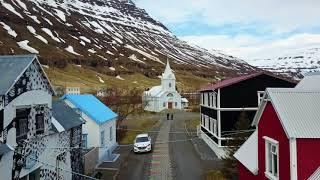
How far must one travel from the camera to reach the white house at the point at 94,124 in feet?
99.9

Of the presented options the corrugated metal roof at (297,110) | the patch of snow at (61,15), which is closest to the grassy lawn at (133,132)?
the corrugated metal roof at (297,110)

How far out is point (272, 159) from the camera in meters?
15.1

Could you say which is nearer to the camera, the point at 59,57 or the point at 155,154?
the point at 155,154

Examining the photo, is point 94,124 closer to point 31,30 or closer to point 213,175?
point 213,175

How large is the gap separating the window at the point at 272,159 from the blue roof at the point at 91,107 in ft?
57.1

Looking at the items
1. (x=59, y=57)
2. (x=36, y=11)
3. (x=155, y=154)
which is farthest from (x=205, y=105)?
(x=36, y=11)

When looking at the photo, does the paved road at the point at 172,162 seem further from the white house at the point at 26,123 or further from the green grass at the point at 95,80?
the green grass at the point at 95,80

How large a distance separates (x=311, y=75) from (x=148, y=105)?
72617 mm

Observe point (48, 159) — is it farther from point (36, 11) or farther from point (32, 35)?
point (36, 11)

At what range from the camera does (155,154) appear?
3506cm

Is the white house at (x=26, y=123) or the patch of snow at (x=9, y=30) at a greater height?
the patch of snow at (x=9, y=30)

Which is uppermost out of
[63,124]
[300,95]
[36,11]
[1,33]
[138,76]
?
[36,11]

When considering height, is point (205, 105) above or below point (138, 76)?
below

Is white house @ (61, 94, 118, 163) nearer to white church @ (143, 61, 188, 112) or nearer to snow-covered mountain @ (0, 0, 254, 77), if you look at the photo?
white church @ (143, 61, 188, 112)
